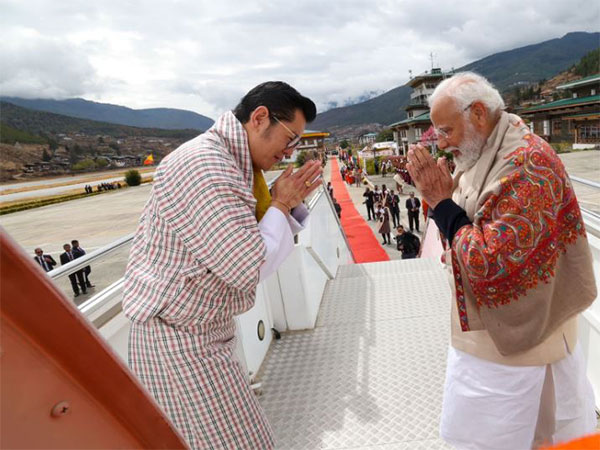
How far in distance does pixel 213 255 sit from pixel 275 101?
55cm

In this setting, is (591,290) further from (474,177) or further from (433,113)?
(433,113)

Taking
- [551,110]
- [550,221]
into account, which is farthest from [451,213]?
[551,110]

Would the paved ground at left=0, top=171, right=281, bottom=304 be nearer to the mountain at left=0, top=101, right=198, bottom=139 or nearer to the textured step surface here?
the textured step surface

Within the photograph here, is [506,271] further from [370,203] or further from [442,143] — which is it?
[370,203]

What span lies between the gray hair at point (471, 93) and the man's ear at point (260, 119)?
0.75 metres

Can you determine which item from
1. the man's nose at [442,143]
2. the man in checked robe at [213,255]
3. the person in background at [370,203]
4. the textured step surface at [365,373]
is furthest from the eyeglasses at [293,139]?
the person in background at [370,203]

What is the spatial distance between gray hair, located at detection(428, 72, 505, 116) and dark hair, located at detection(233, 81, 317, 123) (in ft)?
1.94

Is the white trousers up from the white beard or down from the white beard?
down

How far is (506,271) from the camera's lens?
144 cm

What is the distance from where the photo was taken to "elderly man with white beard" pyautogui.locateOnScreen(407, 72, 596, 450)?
141cm

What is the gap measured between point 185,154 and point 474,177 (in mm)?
1094

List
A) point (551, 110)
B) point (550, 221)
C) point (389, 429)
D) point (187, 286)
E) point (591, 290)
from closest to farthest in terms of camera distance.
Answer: point (187, 286)
point (550, 221)
point (591, 290)
point (389, 429)
point (551, 110)

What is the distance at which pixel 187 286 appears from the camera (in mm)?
1140

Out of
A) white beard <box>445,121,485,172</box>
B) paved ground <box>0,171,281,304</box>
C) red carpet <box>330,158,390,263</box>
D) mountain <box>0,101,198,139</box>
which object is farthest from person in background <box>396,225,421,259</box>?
mountain <box>0,101,198,139</box>
